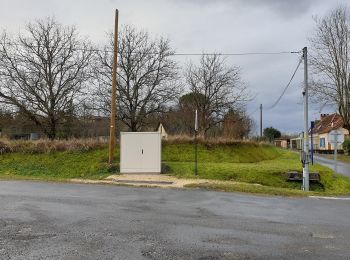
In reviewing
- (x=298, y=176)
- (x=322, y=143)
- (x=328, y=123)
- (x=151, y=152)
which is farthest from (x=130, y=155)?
(x=328, y=123)

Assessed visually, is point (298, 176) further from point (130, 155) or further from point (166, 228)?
point (166, 228)

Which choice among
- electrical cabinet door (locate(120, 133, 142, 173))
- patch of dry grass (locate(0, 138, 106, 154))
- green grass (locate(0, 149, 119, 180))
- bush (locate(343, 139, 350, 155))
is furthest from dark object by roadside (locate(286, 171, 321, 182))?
bush (locate(343, 139, 350, 155))

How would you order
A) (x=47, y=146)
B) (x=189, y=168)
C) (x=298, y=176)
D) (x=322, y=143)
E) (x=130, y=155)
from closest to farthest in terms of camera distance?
1. (x=130, y=155)
2. (x=298, y=176)
3. (x=189, y=168)
4. (x=47, y=146)
5. (x=322, y=143)

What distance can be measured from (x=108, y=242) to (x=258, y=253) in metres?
2.49

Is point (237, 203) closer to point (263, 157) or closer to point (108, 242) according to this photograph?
point (108, 242)

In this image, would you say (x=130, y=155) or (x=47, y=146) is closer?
(x=130, y=155)

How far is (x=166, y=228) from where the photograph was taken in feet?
29.1

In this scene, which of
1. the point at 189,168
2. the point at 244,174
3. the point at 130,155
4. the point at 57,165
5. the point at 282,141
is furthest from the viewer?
the point at 282,141

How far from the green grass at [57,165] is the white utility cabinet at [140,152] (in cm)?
137

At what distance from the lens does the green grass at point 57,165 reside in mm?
24453

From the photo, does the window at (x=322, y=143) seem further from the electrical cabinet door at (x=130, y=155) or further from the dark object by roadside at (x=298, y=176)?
the electrical cabinet door at (x=130, y=155)

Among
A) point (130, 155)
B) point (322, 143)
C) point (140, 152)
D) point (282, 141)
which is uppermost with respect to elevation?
point (282, 141)

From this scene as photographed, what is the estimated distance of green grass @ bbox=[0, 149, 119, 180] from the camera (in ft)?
80.2

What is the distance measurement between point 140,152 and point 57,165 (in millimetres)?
6095
